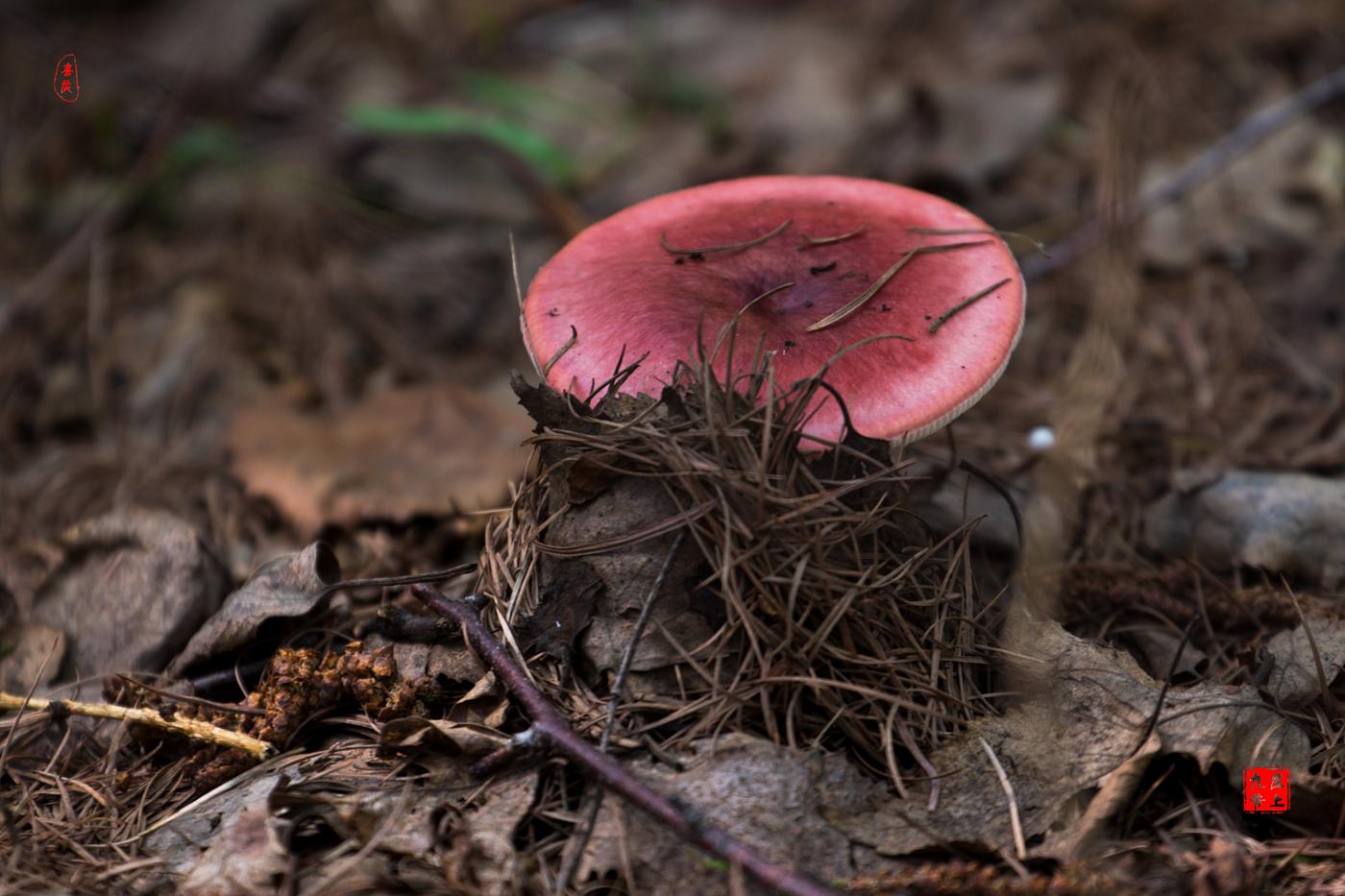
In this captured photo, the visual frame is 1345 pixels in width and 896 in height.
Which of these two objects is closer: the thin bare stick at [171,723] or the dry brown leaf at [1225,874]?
the dry brown leaf at [1225,874]

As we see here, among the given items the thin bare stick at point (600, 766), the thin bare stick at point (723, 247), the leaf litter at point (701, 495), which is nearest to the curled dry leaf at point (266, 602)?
the leaf litter at point (701, 495)

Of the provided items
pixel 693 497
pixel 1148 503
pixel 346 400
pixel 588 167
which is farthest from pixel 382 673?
pixel 588 167

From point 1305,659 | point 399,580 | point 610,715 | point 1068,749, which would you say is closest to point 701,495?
point 610,715

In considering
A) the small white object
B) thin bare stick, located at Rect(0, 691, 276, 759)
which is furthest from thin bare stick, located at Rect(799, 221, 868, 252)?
thin bare stick, located at Rect(0, 691, 276, 759)

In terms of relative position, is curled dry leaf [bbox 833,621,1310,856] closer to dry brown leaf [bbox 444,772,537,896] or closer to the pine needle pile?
the pine needle pile

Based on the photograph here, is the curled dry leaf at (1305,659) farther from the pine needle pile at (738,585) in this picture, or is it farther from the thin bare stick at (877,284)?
the thin bare stick at (877,284)

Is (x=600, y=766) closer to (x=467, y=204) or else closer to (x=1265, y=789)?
(x=1265, y=789)
